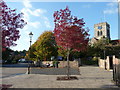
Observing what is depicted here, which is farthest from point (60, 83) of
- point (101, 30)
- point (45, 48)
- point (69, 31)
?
point (101, 30)

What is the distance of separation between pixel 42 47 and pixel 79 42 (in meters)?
20.5

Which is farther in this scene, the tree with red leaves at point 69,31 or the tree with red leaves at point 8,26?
the tree with red leaves at point 69,31

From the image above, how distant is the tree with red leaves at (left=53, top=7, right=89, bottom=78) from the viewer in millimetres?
11820

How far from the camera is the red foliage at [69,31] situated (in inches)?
465

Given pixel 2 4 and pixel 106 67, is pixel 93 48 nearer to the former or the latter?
pixel 106 67

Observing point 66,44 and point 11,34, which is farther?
point 66,44

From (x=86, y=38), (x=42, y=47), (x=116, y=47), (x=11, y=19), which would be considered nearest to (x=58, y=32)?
(x=86, y=38)

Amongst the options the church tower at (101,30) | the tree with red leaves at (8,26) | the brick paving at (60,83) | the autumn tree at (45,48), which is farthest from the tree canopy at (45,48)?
the church tower at (101,30)

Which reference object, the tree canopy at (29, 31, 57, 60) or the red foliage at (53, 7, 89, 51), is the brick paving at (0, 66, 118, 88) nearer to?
the red foliage at (53, 7, 89, 51)

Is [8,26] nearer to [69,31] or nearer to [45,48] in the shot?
[69,31]

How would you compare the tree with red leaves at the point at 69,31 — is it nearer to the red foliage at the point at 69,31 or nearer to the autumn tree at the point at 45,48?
the red foliage at the point at 69,31

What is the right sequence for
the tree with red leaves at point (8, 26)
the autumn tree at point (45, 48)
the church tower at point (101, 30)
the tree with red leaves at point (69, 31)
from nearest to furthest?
the tree with red leaves at point (8, 26), the tree with red leaves at point (69, 31), the autumn tree at point (45, 48), the church tower at point (101, 30)

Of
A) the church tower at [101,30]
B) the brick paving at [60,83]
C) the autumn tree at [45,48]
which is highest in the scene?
the church tower at [101,30]

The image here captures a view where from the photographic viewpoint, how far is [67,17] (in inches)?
478
